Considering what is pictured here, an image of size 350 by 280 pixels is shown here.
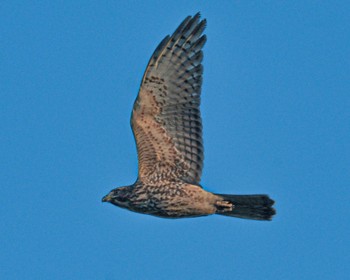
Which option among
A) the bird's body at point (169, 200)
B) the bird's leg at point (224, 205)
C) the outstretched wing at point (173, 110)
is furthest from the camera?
the outstretched wing at point (173, 110)

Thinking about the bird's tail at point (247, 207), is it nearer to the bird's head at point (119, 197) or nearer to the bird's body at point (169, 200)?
the bird's body at point (169, 200)

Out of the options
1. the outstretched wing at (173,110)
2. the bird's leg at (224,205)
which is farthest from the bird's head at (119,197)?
the bird's leg at (224,205)

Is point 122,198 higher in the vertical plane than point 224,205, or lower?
lower

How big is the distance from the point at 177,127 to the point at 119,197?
1.43m

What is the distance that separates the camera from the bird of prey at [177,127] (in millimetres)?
9266

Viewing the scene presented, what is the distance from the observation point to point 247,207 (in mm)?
9367

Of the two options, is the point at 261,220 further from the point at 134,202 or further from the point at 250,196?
the point at 134,202

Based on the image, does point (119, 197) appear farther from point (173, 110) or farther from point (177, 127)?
point (173, 110)

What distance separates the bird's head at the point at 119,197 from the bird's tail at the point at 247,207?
132cm

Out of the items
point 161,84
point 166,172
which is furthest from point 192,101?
point 166,172

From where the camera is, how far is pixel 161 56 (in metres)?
9.50

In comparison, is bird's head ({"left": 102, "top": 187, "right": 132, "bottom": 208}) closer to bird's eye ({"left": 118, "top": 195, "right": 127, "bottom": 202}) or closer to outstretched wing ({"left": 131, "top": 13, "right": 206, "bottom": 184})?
bird's eye ({"left": 118, "top": 195, "right": 127, "bottom": 202})

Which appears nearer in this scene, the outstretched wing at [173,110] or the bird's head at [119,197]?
the bird's head at [119,197]

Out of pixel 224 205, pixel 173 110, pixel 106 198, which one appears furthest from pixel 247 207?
pixel 106 198
